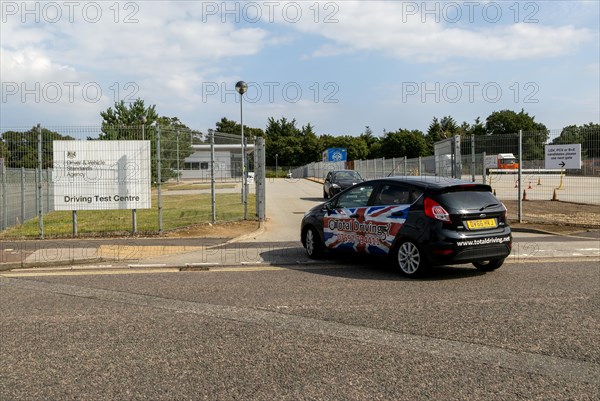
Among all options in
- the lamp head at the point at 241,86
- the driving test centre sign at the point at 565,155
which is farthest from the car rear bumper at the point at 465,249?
the lamp head at the point at 241,86

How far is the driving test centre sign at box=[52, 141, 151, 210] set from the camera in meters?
13.1

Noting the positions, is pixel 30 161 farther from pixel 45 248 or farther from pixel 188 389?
pixel 188 389

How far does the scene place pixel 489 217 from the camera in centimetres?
802

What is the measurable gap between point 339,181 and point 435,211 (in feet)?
54.9

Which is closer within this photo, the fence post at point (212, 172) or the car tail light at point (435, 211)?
the car tail light at point (435, 211)

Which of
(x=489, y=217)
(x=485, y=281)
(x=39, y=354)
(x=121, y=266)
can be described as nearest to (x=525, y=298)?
(x=485, y=281)

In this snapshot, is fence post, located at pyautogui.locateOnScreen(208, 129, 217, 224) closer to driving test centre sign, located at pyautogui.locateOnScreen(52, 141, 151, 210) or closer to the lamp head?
driving test centre sign, located at pyautogui.locateOnScreen(52, 141, 151, 210)

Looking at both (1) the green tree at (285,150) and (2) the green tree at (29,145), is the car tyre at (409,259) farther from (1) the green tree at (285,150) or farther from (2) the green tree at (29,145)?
(1) the green tree at (285,150)

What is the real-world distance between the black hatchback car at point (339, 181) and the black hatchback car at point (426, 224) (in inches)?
583

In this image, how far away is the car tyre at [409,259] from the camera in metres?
7.82

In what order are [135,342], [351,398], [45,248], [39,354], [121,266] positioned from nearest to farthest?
[351,398] → [39,354] → [135,342] → [121,266] → [45,248]

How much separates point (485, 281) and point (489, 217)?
3.17 feet

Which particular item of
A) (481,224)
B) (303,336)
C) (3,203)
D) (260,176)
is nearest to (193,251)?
(260,176)

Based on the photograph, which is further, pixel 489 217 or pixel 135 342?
pixel 489 217
